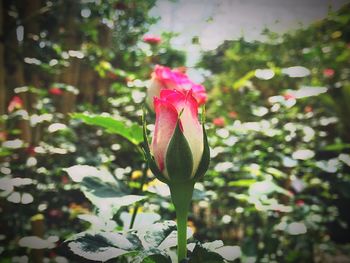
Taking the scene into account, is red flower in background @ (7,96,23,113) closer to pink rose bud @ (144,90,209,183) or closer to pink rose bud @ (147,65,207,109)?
pink rose bud @ (147,65,207,109)

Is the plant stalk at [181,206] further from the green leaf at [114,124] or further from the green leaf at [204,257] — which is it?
the green leaf at [114,124]

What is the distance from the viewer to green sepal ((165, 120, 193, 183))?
391mm

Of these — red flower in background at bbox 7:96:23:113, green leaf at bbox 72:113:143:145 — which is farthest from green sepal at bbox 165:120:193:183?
red flower in background at bbox 7:96:23:113

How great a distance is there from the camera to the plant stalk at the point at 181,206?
16.6 inches

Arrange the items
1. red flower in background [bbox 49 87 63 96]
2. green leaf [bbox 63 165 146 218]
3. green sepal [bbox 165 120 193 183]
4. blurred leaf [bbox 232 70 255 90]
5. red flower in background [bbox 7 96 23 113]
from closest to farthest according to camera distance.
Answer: green sepal [bbox 165 120 193 183], green leaf [bbox 63 165 146 218], blurred leaf [bbox 232 70 255 90], red flower in background [bbox 7 96 23 113], red flower in background [bbox 49 87 63 96]

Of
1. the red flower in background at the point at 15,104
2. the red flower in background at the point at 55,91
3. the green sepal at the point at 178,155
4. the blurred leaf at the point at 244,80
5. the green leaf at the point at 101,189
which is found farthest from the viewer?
the red flower in background at the point at 55,91

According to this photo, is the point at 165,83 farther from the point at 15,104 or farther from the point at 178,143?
the point at 15,104

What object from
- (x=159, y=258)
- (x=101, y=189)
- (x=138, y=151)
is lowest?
(x=159, y=258)

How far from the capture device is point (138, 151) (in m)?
0.78

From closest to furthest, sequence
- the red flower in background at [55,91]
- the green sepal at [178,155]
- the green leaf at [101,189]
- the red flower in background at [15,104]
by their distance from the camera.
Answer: the green sepal at [178,155] < the green leaf at [101,189] < the red flower in background at [15,104] < the red flower in background at [55,91]

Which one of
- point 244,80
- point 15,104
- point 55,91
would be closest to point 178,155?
point 244,80

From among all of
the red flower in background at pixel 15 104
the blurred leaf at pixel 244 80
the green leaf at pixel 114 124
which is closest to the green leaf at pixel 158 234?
the green leaf at pixel 114 124

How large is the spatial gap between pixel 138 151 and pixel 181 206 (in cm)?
37

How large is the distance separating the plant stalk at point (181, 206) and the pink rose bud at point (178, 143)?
2cm
